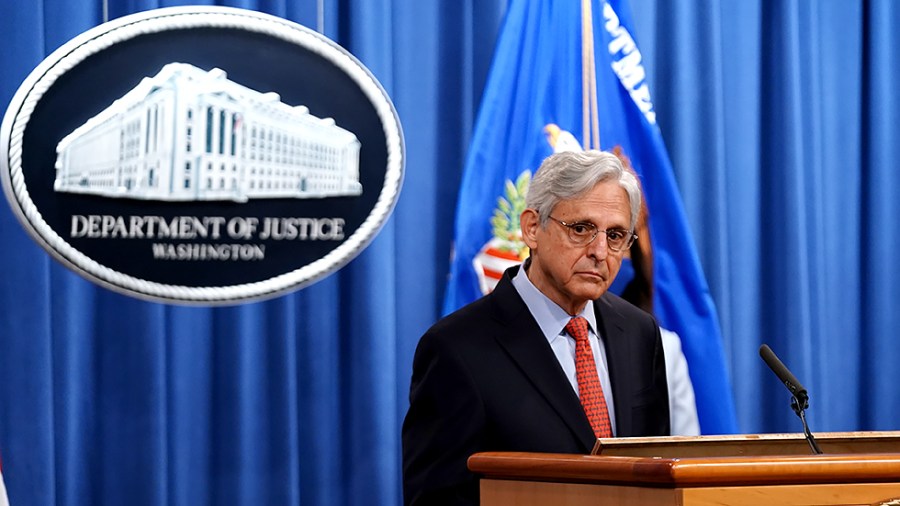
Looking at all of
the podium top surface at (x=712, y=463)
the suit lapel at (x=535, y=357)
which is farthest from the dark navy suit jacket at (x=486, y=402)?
the podium top surface at (x=712, y=463)

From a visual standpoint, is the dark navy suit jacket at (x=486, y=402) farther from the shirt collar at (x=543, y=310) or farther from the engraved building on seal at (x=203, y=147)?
the engraved building on seal at (x=203, y=147)

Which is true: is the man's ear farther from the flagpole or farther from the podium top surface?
the flagpole

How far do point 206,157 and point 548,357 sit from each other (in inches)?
47.1

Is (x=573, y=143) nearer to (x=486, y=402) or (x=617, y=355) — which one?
(x=617, y=355)

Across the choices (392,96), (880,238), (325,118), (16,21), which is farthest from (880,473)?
(880,238)

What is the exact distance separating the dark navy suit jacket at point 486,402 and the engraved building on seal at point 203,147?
88cm

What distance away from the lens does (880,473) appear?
4.60ft

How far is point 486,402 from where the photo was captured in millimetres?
2102

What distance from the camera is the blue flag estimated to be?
3.18 meters

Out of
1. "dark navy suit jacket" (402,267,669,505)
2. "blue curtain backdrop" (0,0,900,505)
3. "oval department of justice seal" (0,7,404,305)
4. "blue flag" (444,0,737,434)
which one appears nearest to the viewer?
"dark navy suit jacket" (402,267,669,505)

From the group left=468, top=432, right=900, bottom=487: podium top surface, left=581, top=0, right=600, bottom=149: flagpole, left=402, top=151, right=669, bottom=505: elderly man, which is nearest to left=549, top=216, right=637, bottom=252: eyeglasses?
left=402, top=151, right=669, bottom=505: elderly man

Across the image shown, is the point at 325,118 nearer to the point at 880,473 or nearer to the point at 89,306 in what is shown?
the point at 89,306

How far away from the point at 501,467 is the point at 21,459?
69.1 inches

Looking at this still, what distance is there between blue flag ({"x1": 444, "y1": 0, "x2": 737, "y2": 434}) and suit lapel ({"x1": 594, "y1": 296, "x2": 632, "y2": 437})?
2.43 feet
